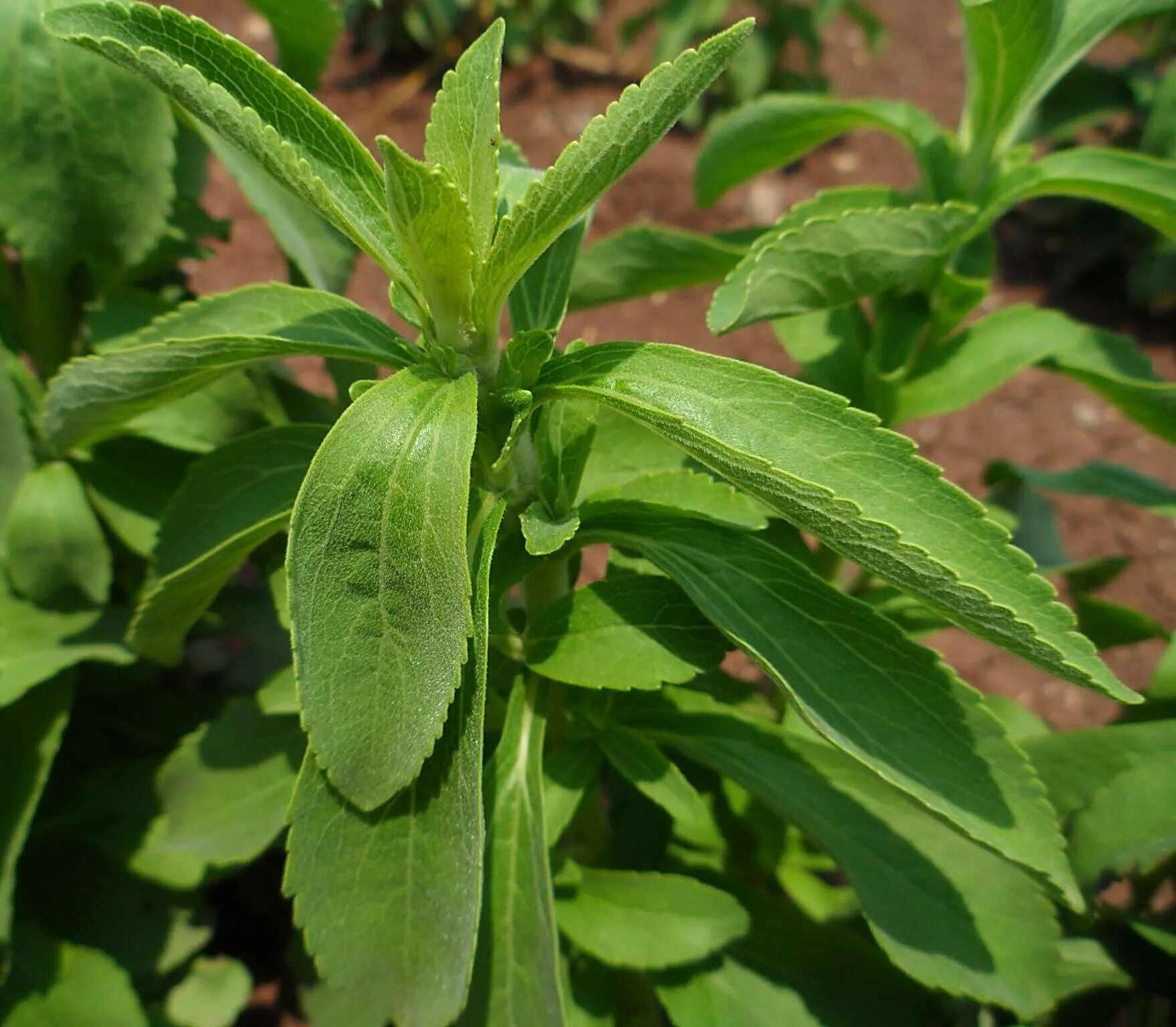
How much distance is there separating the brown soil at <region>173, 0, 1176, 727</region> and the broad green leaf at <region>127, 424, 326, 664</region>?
4.99ft

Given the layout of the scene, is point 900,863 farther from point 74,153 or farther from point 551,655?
point 74,153

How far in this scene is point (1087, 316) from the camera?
3234 mm

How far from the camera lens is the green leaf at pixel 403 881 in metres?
0.86

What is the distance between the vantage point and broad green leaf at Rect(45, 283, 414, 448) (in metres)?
0.88

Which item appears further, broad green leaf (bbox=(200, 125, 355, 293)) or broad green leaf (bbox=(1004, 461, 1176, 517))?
broad green leaf (bbox=(1004, 461, 1176, 517))

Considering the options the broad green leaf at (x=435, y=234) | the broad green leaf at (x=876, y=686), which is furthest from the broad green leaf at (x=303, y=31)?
the broad green leaf at (x=876, y=686)

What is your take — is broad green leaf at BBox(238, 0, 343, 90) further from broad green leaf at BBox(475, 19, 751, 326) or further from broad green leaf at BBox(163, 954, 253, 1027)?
broad green leaf at BBox(163, 954, 253, 1027)

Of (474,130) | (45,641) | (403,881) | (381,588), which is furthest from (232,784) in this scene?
(474,130)

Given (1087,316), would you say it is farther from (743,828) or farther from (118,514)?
(118,514)

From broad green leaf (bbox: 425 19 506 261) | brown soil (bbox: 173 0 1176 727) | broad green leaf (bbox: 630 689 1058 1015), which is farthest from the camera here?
brown soil (bbox: 173 0 1176 727)

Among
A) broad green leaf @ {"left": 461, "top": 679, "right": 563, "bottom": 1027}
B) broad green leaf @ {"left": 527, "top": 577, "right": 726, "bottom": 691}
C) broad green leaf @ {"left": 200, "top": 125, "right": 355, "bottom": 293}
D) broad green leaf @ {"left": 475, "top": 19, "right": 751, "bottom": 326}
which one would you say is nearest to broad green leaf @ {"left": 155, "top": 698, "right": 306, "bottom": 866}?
broad green leaf @ {"left": 461, "top": 679, "right": 563, "bottom": 1027}

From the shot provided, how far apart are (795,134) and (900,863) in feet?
2.94

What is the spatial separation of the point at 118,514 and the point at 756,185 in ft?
8.86

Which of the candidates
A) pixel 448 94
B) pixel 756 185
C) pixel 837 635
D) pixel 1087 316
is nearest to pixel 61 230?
pixel 448 94
